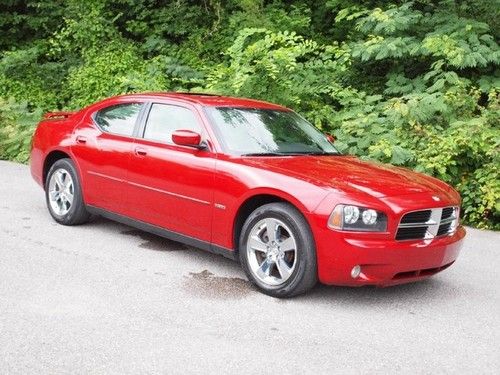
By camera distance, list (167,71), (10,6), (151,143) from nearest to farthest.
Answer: (151,143)
(167,71)
(10,6)

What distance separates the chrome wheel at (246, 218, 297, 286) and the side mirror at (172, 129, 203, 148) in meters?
0.97

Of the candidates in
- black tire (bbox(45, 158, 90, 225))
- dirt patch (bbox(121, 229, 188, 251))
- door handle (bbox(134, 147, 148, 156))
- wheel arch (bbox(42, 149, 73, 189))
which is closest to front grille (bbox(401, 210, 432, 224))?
→ dirt patch (bbox(121, 229, 188, 251))

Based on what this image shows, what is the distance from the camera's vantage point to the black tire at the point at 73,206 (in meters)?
7.18

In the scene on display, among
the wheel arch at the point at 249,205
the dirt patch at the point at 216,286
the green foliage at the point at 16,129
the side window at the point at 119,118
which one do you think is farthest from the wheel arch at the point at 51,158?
the green foliage at the point at 16,129

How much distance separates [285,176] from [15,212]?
13.2ft

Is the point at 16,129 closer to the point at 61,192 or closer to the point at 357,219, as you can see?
the point at 61,192

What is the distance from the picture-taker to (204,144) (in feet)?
19.4

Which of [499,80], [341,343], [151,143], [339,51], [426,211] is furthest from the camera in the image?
[339,51]

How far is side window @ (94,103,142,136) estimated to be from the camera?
677 centimetres

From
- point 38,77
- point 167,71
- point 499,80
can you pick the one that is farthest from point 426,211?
point 38,77

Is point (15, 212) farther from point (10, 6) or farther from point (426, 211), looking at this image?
point (10, 6)

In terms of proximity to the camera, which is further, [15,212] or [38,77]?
[38,77]

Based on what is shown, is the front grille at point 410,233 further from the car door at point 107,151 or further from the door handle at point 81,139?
the door handle at point 81,139

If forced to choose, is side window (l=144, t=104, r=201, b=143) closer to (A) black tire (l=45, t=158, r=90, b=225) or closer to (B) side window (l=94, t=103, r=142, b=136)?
(B) side window (l=94, t=103, r=142, b=136)
